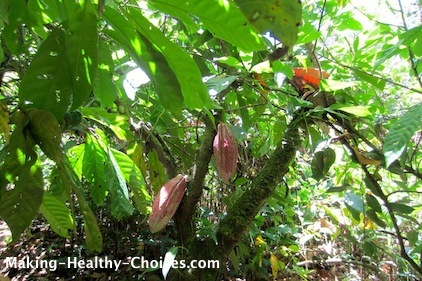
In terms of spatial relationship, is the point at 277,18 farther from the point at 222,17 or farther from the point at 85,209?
the point at 85,209

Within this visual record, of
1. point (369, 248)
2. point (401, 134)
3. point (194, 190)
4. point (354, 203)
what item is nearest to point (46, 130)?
point (401, 134)

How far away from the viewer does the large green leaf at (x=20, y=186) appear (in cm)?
45

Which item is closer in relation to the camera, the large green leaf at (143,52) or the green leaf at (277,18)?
the green leaf at (277,18)

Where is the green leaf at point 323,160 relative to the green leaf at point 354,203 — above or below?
above

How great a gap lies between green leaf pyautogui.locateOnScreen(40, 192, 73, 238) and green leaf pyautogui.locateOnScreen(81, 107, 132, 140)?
21 cm

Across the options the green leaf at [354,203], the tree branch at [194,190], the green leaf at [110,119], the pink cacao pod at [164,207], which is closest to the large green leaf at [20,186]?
the green leaf at [110,119]

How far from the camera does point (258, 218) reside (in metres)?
1.70

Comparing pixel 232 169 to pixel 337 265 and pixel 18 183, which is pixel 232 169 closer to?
pixel 18 183

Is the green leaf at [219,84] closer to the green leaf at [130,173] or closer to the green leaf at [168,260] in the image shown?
the green leaf at [130,173]

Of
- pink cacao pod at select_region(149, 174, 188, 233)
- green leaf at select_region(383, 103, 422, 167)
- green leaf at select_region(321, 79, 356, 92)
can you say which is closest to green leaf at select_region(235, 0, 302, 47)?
green leaf at select_region(383, 103, 422, 167)

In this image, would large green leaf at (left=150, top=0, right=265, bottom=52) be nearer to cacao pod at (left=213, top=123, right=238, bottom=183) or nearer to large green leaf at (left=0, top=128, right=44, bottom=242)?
large green leaf at (left=0, top=128, right=44, bottom=242)

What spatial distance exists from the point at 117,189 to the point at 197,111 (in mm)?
355

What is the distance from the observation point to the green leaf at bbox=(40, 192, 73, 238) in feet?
2.45

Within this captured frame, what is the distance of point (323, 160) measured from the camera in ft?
3.18
